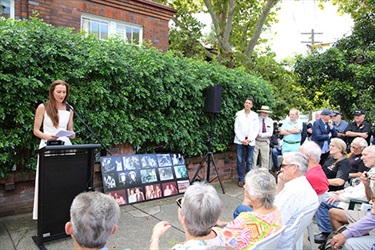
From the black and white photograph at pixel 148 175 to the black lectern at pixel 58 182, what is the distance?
1595 mm

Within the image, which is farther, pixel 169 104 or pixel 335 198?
pixel 169 104

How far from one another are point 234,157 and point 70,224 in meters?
5.43

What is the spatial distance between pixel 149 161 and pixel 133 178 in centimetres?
45

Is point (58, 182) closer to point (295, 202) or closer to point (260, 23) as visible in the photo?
point (295, 202)

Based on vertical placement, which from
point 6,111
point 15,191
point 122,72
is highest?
point 122,72

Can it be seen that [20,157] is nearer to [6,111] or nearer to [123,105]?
[6,111]

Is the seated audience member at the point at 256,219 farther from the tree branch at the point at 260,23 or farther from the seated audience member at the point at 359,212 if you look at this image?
the tree branch at the point at 260,23

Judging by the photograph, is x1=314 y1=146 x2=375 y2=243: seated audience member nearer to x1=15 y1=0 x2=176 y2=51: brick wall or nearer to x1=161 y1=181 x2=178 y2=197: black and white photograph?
x1=161 y1=181 x2=178 y2=197: black and white photograph

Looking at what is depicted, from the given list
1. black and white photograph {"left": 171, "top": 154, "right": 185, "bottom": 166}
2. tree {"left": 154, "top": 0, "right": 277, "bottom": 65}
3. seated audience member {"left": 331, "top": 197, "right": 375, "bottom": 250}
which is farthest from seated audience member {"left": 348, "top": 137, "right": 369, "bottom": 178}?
tree {"left": 154, "top": 0, "right": 277, "bottom": 65}

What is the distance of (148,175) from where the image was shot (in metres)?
4.99

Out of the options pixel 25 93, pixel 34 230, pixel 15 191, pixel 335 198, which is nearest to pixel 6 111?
pixel 25 93

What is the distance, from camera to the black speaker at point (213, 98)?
560cm

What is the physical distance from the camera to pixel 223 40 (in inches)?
526

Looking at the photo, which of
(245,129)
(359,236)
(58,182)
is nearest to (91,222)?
(58,182)
